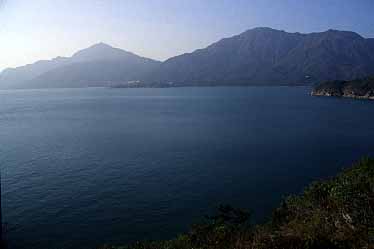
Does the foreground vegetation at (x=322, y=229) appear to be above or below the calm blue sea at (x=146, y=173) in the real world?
above

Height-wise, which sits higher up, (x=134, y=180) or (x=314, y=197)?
(x=314, y=197)

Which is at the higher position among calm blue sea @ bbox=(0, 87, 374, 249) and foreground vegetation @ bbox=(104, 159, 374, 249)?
foreground vegetation @ bbox=(104, 159, 374, 249)

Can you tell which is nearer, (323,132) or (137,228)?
(137,228)

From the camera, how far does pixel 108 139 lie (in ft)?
258

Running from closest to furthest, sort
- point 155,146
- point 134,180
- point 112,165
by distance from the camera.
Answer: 1. point 134,180
2. point 112,165
3. point 155,146

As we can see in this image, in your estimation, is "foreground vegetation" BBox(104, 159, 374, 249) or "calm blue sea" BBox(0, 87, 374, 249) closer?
"foreground vegetation" BBox(104, 159, 374, 249)

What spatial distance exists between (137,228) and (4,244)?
11.9 meters

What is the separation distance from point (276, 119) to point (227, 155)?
178 ft

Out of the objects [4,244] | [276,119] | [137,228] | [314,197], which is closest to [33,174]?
[4,244]

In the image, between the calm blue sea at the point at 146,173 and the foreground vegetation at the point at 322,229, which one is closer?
the foreground vegetation at the point at 322,229

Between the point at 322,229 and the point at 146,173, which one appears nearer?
the point at 322,229

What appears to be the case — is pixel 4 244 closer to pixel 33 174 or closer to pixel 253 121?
pixel 33 174

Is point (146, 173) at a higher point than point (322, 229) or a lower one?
lower

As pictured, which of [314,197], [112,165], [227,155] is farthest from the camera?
[227,155]
